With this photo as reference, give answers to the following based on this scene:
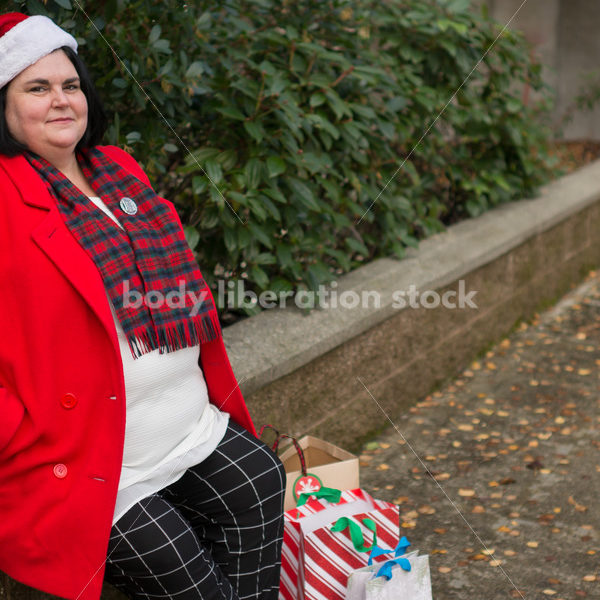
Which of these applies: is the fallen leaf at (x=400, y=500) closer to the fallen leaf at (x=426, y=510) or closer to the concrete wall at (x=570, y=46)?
the fallen leaf at (x=426, y=510)

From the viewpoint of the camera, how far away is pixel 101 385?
196 cm

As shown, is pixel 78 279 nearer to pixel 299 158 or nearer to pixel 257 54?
pixel 299 158

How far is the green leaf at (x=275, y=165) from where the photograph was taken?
3332 millimetres

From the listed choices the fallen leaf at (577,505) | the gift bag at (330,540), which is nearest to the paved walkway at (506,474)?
the fallen leaf at (577,505)

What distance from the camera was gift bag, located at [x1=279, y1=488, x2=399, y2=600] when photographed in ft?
7.68

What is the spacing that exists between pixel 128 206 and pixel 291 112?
51.6 inches

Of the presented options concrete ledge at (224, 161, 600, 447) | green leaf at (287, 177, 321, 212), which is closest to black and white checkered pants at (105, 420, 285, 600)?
concrete ledge at (224, 161, 600, 447)

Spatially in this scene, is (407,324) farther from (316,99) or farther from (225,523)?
(225,523)

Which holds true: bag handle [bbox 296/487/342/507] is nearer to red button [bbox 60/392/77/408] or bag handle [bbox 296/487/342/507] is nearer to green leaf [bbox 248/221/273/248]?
red button [bbox 60/392/77/408]

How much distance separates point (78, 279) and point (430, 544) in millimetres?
1765

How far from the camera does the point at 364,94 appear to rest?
404 cm

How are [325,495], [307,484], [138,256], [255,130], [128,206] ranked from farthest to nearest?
[255,130] < [307,484] < [325,495] < [128,206] < [138,256]

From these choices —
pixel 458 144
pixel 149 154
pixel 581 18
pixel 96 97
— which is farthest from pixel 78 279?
pixel 581 18

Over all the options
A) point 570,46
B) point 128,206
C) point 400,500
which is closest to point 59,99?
point 128,206
